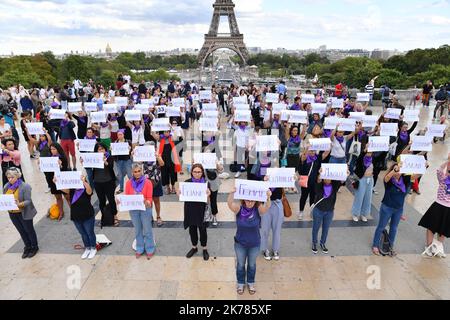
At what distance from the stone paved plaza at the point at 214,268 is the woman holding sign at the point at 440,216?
0.25 meters

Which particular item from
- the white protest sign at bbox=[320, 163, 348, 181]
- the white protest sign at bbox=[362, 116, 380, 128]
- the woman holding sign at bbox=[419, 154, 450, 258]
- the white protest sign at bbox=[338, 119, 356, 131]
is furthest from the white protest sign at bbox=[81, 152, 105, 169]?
the white protest sign at bbox=[362, 116, 380, 128]

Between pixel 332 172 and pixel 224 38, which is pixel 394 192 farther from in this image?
pixel 224 38

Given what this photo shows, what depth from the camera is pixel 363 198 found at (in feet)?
24.2

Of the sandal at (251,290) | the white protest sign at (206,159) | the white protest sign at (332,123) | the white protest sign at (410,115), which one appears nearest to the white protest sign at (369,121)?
the white protest sign at (332,123)

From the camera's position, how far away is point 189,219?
19.3ft

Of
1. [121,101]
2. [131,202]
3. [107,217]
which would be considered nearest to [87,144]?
[107,217]

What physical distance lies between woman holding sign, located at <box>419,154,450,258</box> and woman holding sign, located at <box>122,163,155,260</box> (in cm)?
502

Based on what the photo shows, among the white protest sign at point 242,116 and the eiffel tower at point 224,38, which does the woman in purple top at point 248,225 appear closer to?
the white protest sign at point 242,116

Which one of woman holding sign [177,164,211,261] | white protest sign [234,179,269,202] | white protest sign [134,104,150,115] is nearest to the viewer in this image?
white protest sign [234,179,269,202]

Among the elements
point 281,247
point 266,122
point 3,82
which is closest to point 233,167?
point 266,122

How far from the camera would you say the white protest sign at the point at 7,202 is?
5684 mm

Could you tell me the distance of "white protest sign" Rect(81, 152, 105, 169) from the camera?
6574 mm

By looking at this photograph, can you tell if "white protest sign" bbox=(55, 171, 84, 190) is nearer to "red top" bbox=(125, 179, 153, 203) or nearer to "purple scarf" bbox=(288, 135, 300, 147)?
"red top" bbox=(125, 179, 153, 203)
